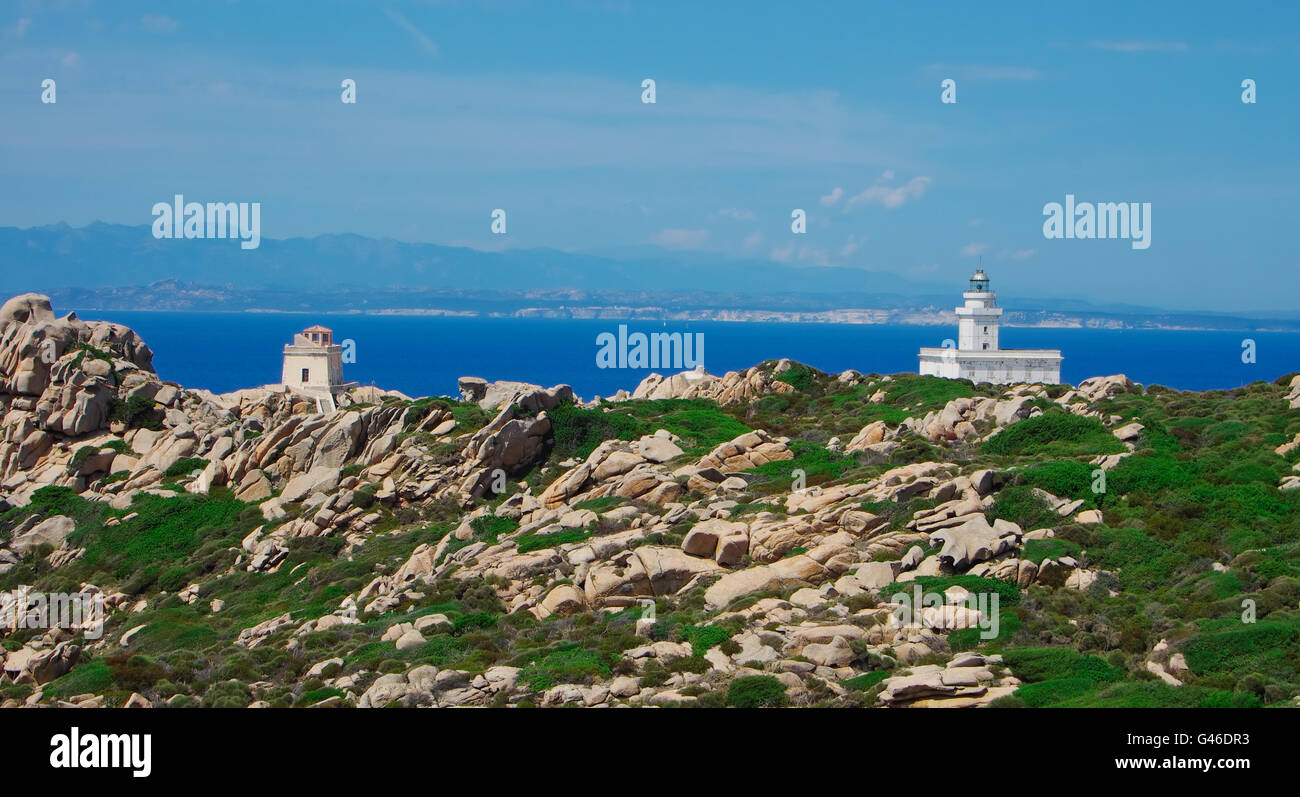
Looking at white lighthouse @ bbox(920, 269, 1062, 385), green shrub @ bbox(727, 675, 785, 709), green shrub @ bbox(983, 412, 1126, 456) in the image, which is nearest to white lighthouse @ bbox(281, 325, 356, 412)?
white lighthouse @ bbox(920, 269, 1062, 385)

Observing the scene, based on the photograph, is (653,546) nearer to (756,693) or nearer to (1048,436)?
(756,693)

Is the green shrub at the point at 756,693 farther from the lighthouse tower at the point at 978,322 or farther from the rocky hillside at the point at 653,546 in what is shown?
the lighthouse tower at the point at 978,322

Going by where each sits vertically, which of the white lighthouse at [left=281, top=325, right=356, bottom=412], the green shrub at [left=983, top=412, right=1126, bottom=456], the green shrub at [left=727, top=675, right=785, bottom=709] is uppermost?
the white lighthouse at [left=281, top=325, right=356, bottom=412]

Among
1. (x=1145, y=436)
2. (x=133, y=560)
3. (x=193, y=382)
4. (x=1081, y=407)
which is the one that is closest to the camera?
(x=1145, y=436)

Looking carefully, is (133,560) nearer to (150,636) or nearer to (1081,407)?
(150,636)

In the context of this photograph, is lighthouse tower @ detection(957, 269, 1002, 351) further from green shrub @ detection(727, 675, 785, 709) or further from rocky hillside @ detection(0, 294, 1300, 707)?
green shrub @ detection(727, 675, 785, 709)

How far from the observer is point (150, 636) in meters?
32.1

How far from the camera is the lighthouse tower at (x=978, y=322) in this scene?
261 ft

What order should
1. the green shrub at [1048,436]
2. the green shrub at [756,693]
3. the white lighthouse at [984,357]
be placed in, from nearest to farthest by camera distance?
the green shrub at [756,693]
the green shrub at [1048,436]
the white lighthouse at [984,357]

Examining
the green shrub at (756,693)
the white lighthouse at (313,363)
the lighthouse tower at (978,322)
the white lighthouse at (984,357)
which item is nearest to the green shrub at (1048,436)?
the green shrub at (756,693)

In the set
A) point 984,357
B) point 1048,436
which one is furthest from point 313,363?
point 1048,436

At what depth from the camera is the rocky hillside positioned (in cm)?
2298
